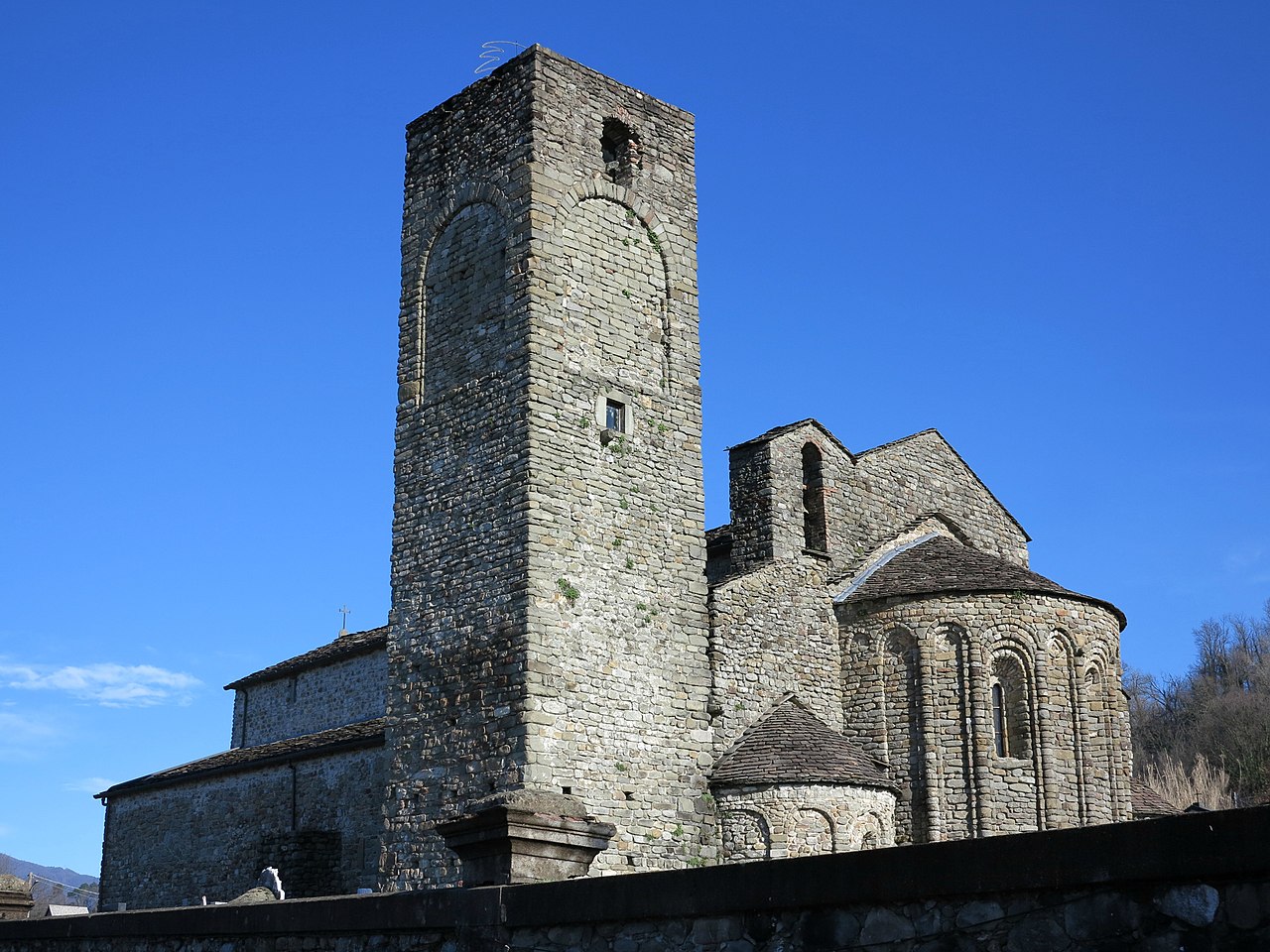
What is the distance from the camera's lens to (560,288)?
21453 mm

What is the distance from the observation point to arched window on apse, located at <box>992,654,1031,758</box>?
2262 centimetres

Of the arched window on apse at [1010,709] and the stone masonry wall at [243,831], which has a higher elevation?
the arched window on apse at [1010,709]

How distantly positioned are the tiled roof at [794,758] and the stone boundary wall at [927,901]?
35.6ft

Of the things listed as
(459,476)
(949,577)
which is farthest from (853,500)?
(459,476)

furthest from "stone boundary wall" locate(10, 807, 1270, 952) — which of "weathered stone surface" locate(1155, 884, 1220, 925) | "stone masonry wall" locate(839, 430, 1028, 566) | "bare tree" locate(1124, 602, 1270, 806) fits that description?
"bare tree" locate(1124, 602, 1270, 806)

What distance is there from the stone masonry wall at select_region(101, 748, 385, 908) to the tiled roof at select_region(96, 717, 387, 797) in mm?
173

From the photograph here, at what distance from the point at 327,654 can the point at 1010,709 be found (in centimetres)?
1563

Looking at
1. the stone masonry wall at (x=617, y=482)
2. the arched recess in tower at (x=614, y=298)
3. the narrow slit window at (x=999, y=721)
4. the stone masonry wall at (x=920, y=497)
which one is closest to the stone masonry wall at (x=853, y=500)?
the stone masonry wall at (x=920, y=497)

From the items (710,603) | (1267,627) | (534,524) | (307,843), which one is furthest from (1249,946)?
(1267,627)

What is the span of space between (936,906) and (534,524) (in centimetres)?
1354

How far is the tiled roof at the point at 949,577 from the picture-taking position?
2322 centimetres

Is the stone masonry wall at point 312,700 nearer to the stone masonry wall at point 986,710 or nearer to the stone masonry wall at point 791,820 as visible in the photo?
the stone masonry wall at point 791,820

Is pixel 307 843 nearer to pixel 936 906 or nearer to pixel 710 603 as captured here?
pixel 710 603

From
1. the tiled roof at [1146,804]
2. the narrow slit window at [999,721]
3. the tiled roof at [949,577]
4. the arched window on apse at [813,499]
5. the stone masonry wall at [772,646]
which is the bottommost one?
the tiled roof at [1146,804]
